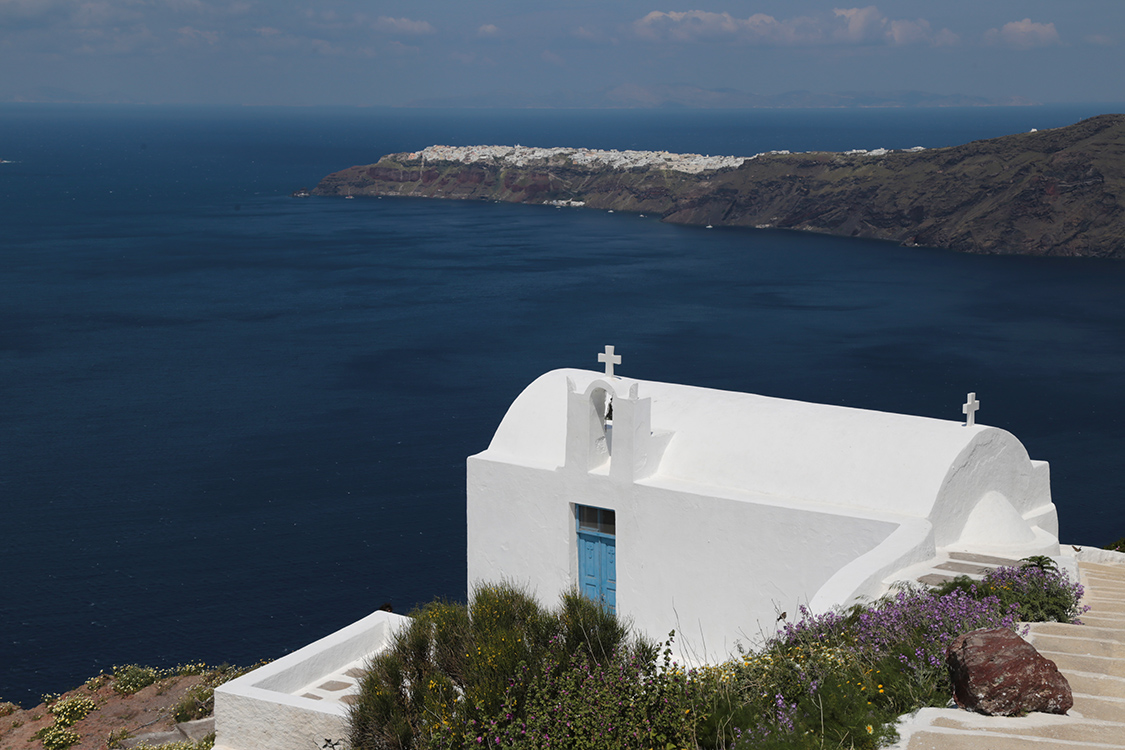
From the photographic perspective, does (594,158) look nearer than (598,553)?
No

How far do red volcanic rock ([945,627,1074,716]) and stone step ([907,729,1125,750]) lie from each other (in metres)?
0.31

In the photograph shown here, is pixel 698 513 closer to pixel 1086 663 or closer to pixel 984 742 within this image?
pixel 1086 663

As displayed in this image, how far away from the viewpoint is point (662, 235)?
11156 cm

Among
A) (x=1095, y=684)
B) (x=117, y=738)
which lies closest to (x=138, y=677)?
(x=117, y=738)

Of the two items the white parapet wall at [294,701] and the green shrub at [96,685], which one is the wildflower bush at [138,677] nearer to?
the green shrub at [96,685]

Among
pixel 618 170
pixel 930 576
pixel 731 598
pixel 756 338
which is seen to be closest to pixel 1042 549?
pixel 930 576

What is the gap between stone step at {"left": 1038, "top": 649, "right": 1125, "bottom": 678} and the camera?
792 centimetres

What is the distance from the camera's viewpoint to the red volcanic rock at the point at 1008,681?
23.6 ft

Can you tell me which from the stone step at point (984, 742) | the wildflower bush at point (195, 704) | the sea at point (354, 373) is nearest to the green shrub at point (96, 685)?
the wildflower bush at point (195, 704)

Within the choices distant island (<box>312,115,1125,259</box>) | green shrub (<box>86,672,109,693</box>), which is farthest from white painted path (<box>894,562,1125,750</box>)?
distant island (<box>312,115,1125,259</box>)

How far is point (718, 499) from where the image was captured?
513 inches

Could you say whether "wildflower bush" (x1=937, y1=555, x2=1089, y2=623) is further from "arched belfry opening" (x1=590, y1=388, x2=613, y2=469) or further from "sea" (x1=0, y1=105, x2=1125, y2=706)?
"arched belfry opening" (x1=590, y1=388, x2=613, y2=469)

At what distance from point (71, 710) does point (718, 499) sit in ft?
36.9

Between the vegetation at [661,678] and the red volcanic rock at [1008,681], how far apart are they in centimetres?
34
